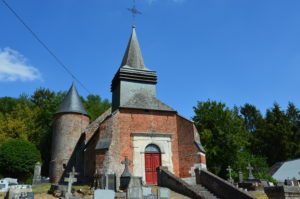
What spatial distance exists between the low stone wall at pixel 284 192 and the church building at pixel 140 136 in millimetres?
8457

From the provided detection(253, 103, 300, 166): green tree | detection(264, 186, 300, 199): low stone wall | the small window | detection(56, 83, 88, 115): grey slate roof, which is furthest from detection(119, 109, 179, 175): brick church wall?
detection(253, 103, 300, 166): green tree

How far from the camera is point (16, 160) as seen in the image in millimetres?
Answer: 27500

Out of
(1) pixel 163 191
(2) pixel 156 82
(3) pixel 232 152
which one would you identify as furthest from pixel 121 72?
(3) pixel 232 152

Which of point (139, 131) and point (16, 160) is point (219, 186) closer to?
point (139, 131)

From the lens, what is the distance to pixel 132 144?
17.3 metres

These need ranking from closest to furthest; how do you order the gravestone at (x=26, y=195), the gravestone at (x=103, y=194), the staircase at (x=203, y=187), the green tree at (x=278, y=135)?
the gravestone at (x=103, y=194) → the gravestone at (x=26, y=195) → the staircase at (x=203, y=187) → the green tree at (x=278, y=135)

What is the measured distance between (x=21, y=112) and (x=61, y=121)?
52.1 ft

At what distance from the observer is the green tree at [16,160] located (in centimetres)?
2748

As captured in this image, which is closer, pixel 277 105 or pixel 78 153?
pixel 78 153

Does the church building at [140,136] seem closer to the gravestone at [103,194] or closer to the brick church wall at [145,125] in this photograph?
A: the brick church wall at [145,125]

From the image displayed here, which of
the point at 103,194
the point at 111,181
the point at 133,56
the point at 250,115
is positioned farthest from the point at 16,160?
the point at 250,115

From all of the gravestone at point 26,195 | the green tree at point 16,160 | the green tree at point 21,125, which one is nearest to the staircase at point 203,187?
the gravestone at point 26,195

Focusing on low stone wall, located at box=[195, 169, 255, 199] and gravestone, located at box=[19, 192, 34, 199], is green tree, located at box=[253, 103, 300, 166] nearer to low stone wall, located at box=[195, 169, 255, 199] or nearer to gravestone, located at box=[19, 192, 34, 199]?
low stone wall, located at box=[195, 169, 255, 199]

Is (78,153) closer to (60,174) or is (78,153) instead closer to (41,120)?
(60,174)
